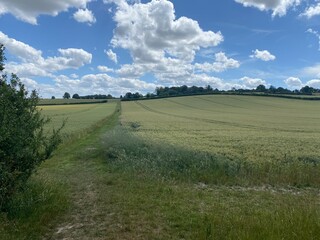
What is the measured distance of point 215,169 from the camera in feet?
48.1

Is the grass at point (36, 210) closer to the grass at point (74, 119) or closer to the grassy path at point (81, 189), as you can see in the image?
the grassy path at point (81, 189)

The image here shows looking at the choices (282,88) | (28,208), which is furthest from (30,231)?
(282,88)

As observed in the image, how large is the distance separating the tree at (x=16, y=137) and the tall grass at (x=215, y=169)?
553 cm

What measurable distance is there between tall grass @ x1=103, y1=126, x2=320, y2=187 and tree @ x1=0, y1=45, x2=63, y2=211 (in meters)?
5.53

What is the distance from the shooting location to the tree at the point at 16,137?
8438mm

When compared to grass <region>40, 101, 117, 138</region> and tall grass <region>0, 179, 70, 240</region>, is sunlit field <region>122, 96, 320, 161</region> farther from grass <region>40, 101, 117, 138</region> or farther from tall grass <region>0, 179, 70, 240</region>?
tall grass <region>0, 179, 70, 240</region>

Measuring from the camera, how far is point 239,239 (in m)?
6.75

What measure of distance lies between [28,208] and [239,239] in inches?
212

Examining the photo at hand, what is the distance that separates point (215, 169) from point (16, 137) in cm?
855

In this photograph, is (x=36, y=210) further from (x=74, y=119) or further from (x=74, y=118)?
(x=74, y=118)

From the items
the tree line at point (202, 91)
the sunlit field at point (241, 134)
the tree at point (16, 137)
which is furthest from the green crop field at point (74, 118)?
the tree line at point (202, 91)

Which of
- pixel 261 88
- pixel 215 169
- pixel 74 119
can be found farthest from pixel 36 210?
pixel 261 88

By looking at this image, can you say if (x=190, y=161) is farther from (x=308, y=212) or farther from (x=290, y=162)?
(x=308, y=212)

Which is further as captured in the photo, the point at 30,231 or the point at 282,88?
the point at 282,88
